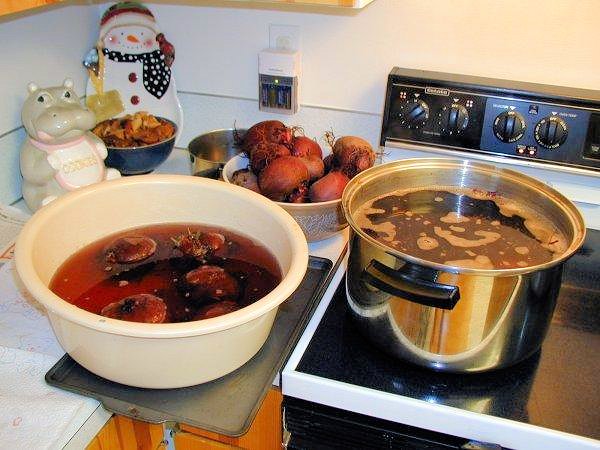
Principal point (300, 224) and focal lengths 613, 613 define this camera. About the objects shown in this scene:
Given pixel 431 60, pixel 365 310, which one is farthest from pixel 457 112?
pixel 365 310

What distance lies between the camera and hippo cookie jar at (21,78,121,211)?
1.04 meters

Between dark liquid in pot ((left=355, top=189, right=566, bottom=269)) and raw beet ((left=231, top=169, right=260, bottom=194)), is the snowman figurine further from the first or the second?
dark liquid in pot ((left=355, top=189, right=566, bottom=269))

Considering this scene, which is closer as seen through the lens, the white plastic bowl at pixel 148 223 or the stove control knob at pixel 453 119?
the white plastic bowl at pixel 148 223

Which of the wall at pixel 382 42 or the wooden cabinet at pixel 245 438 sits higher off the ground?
the wall at pixel 382 42

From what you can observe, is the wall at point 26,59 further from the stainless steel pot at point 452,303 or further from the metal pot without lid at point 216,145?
the stainless steel pot at point 452,303

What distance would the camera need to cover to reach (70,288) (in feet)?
2.65

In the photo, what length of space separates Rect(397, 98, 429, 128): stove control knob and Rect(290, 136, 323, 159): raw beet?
0.17 m

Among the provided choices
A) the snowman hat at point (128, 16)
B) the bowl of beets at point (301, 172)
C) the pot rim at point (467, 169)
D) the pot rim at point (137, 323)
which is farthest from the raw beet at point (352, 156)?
the snowman hat at point (128, 16)

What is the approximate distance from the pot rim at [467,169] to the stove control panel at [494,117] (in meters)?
0.16

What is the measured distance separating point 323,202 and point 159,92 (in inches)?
21.2

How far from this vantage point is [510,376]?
0.81 metres

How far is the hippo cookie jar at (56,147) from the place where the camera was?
104 centimetres

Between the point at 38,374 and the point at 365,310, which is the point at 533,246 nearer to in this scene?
the point at 365,310

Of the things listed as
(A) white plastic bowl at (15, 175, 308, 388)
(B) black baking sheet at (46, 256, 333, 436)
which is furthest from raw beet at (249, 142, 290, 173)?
(B) black baking sheet at (46, 256, 333, 436)
